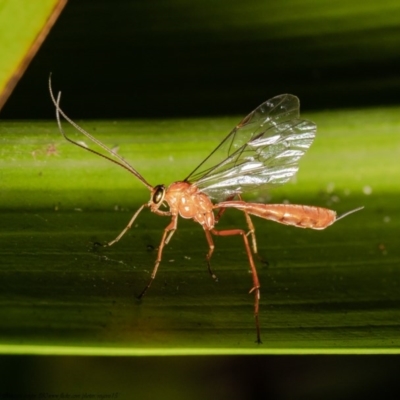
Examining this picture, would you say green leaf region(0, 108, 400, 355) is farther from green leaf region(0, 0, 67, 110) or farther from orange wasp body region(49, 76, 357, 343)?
green leaf region(0, 0, 67, 110)

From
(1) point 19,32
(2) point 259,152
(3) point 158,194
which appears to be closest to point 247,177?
(2) point 259,152

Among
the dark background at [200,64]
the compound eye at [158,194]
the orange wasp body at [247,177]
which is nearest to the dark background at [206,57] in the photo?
the dark background at [200,64]

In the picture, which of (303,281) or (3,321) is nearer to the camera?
(3,321)

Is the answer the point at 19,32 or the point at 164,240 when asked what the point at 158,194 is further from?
the point at 19,32

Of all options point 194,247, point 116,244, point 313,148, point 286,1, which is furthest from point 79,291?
point 286,1

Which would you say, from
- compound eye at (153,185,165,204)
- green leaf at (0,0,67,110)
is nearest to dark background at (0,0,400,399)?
compound eye at (153,185,165,204)

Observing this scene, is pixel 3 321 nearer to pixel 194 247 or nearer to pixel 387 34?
pixel 194 247

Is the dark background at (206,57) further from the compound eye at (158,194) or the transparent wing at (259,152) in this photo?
the compound eye at (158,194)
